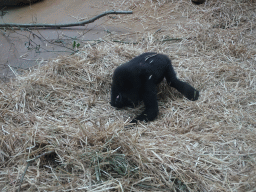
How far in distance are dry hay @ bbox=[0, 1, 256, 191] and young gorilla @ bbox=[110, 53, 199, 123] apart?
16 cm

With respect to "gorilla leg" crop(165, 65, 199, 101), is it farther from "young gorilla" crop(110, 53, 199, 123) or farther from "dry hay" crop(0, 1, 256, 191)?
"dry hay" crop(0, 1, 256, 191)

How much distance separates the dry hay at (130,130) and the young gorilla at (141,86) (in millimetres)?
156

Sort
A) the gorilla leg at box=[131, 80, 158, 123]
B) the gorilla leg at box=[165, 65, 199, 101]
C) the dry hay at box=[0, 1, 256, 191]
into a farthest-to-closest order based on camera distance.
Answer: the gorilla leg at box=[165, 65, 199, 101] → the gorilla leg at box=[131, 80, 158, 123] → the dry hay at box=[0, 1, 256, 191]

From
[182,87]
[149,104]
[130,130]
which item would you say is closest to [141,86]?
[149,104]

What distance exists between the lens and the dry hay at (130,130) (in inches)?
79.4

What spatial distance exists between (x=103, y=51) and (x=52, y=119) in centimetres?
165

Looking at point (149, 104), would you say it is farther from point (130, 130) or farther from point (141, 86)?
point (130, 130)

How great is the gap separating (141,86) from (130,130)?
0.75m

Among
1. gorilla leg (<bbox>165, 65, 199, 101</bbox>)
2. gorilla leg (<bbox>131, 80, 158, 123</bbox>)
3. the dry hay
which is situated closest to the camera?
the dry hay

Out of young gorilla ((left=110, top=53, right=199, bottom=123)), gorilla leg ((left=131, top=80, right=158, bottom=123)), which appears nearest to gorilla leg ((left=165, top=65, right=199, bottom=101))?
young gorilla ((left=110, top=53, right=199, bottom=123))

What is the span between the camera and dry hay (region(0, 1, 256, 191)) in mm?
2018

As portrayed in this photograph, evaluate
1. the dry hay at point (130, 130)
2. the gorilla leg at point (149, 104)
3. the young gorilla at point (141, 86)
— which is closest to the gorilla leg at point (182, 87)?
the young gorilla at point (141, 86)

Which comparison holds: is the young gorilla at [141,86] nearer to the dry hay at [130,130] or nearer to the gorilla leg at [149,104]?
the gorilla leg at [149,104]

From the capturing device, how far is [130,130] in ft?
8.79
